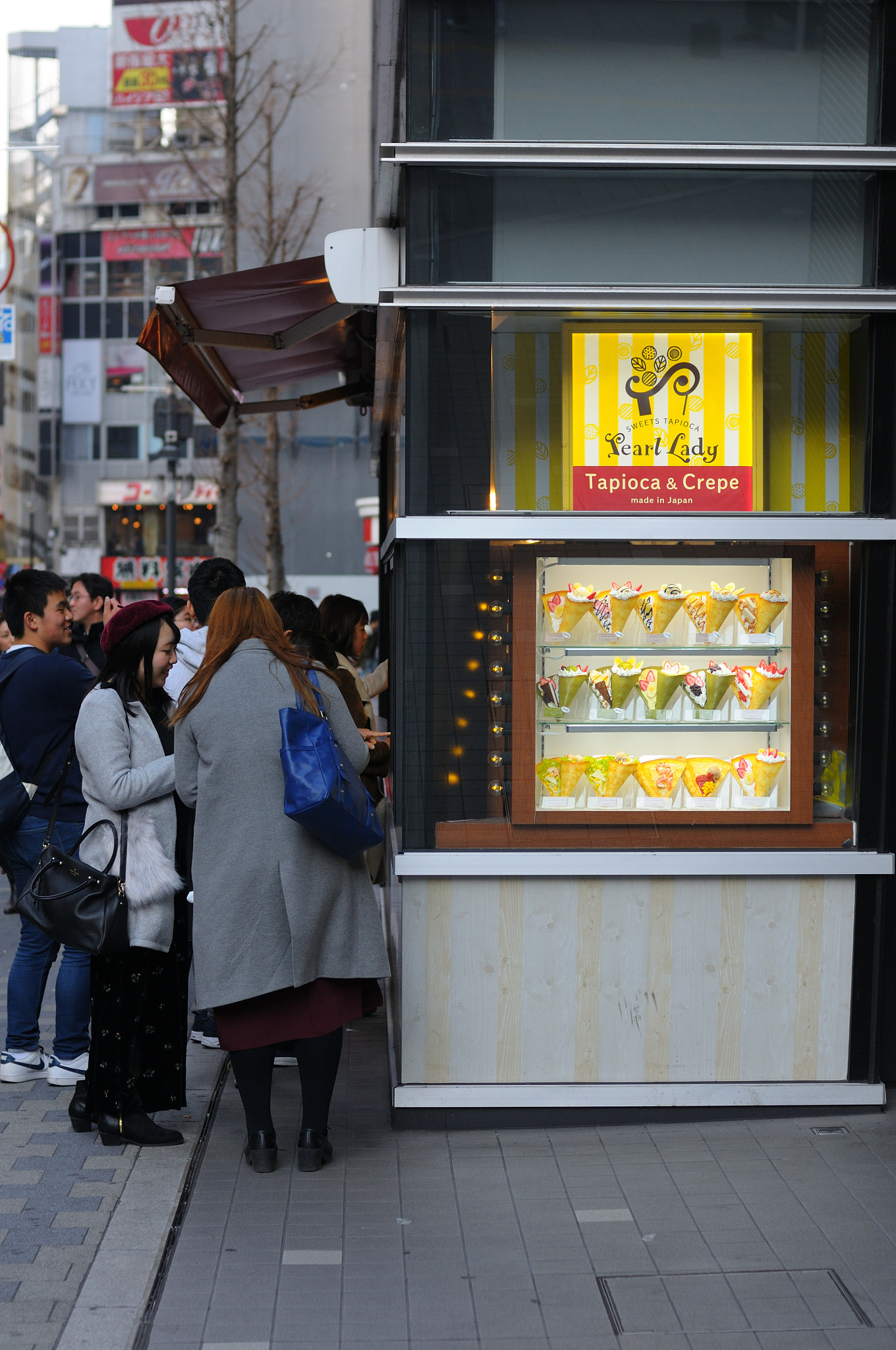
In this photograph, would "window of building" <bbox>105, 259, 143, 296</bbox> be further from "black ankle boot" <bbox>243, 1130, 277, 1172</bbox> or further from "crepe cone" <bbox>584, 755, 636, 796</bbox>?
"black ankle boot" <bbox>243, 1130, 277, 1172</bbox>

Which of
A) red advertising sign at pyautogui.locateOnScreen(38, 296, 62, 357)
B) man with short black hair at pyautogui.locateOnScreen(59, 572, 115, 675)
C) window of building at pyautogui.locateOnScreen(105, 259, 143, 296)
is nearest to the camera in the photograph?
man with short black hair at pyautogui.locateOnScreen(59, 572, 115, 675)

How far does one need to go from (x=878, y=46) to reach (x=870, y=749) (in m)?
2.58

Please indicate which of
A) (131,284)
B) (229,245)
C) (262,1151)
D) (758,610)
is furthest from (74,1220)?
(131,284)

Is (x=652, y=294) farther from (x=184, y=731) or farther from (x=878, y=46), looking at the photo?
(x=184, y=731)

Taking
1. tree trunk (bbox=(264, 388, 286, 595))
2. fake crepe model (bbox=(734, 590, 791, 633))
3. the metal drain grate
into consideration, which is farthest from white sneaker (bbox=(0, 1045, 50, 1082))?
tree trunk (bbox=(264, 388, 286, 595))

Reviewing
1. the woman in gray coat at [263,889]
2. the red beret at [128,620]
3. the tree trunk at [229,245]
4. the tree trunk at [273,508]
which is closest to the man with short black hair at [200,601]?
the red beret at [128,620]

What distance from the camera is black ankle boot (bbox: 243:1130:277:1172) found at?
176 inches

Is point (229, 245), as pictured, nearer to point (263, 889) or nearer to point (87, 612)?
point (87, 612)

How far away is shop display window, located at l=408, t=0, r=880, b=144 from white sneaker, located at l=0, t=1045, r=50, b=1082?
155 inches

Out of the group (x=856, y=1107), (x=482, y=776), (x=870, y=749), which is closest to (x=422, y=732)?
(x=482, y=776)

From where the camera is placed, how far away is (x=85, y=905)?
453 centimetres

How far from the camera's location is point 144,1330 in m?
3.42

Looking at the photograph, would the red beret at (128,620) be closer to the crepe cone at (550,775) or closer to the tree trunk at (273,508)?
the crepe cone at (550,775)

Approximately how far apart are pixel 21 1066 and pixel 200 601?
6.73ft
